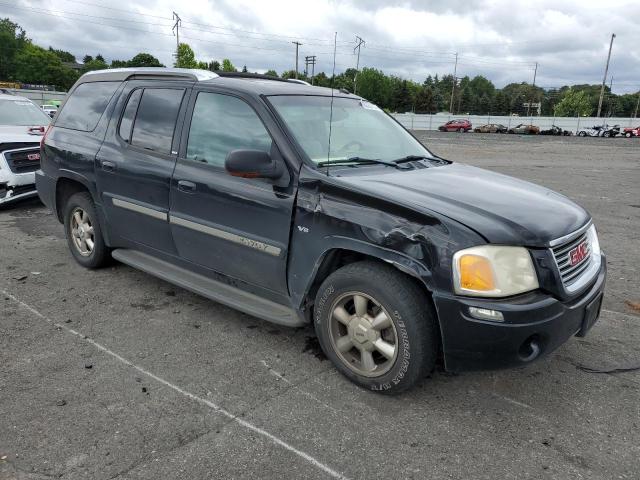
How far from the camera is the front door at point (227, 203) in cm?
352

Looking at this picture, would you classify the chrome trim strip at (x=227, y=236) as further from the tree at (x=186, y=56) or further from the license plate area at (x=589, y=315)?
the tree at (x=186, y=56)

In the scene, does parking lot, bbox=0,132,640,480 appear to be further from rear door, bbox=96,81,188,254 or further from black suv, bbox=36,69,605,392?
rear door, bbox=96,81,188,254

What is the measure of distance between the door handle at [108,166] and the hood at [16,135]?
443cm

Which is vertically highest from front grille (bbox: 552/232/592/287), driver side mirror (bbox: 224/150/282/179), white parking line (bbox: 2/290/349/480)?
driver side mirror (bbox: 224/150/282/179)

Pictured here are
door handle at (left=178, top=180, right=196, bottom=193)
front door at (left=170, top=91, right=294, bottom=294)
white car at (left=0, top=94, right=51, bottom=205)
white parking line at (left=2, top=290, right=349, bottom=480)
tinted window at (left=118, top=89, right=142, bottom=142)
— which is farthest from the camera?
white car at (left=0, top=94, right=51, bottom=205)

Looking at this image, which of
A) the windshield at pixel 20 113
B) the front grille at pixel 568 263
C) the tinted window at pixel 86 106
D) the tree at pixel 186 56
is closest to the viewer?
the front grille at pixel 568 263

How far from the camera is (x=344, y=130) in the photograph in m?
4.00

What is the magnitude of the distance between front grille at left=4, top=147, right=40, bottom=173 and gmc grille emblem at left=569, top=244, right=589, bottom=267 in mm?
7976

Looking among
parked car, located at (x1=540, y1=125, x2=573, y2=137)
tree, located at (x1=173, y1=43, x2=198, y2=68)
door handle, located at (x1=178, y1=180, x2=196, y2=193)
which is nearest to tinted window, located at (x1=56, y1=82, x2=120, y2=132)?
door handle, located at (x1=178, y1=180, x2=196, y2=193)

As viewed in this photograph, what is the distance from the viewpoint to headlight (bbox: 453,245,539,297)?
8.99 feet

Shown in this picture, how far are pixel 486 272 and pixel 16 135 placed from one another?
27.1ft

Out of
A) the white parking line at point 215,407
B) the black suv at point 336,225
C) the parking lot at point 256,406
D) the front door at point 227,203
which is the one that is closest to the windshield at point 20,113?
the black suv at point 336,225

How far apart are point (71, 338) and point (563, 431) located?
10.9 ft

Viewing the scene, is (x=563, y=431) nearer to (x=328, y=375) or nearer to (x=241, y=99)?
(x=328, y=375)
